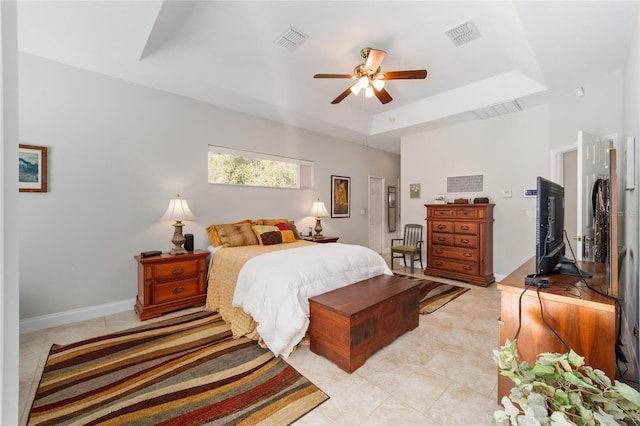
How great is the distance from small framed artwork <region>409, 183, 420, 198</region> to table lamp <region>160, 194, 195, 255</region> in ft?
13.4

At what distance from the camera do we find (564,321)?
4.68 ft

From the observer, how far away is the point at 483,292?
3.90m

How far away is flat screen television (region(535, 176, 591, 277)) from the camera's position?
1575 mm

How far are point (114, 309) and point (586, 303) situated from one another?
13.8ft

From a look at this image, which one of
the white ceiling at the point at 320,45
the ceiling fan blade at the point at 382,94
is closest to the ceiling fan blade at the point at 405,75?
the ceiling fan blade at the point at 382,94

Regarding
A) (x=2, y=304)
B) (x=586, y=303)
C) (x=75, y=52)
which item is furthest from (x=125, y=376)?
(x=75, y=52)

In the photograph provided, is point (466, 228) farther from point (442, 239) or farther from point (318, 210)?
point (318, 210)

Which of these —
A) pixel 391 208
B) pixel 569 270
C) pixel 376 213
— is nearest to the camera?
pixel 569 270

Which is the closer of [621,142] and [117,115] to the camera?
[621,142]

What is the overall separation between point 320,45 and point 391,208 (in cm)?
480

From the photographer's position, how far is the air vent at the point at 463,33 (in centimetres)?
273

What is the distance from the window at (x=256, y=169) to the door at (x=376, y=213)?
194 cm

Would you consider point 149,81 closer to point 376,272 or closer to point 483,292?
point 376,272

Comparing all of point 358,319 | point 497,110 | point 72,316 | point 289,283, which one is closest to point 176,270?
point 72,316
